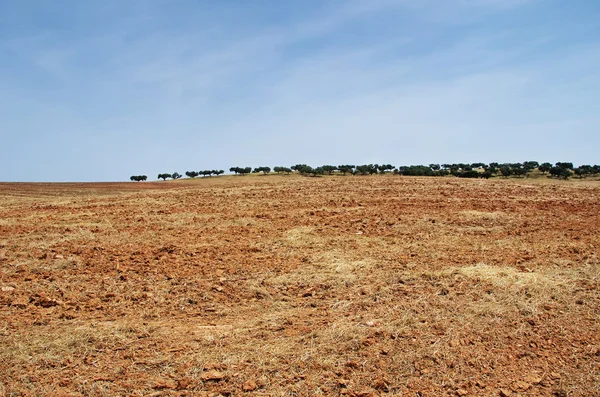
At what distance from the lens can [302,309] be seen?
19.8 feet

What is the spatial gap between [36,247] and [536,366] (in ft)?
33.0

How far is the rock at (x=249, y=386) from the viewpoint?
13.3 feet

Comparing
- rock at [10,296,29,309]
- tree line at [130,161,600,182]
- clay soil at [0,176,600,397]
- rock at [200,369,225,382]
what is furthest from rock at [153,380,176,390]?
tree line at [130,161,600,182]

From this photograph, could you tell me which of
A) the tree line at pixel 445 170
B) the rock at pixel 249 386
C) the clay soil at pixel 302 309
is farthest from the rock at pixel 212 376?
the tree line at pixel 445 170

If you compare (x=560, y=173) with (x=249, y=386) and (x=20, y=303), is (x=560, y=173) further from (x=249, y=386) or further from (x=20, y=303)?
(x=20, y=303)

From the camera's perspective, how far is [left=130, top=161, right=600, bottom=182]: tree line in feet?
126

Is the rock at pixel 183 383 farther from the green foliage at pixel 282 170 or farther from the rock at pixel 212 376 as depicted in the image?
the green foliage at pixel 282 170

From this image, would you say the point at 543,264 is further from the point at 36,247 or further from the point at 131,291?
the point at 36,247

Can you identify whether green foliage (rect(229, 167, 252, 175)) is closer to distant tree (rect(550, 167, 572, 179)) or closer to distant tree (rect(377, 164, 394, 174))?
distant tree (rect(377, 164, 394, 174))

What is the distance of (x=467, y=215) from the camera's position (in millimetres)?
13328

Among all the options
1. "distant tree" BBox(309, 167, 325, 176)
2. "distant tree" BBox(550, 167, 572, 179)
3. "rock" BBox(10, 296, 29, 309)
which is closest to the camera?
"rock" BBox(10, 296, 29, 309)

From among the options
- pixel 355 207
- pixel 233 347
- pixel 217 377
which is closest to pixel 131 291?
pixel 233 347

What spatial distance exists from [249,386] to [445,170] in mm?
40939

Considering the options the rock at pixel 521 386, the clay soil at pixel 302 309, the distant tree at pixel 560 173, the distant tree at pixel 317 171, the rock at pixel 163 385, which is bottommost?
the rock at pixel 521 386
